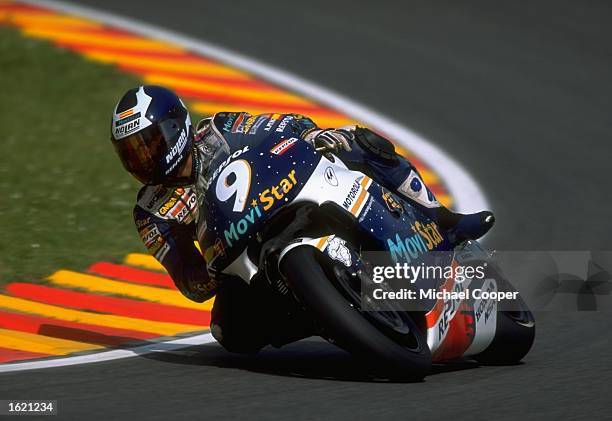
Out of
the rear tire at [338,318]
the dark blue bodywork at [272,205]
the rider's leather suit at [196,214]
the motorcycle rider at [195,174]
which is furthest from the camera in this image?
→ the rider's leather suit at [196,214]

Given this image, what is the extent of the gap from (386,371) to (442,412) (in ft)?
1.34

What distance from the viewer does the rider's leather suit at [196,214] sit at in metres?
6.72

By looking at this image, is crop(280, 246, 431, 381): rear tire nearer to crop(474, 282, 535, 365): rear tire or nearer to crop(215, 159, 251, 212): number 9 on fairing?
crop(215, 159, 251, 212): number 9 on fairing

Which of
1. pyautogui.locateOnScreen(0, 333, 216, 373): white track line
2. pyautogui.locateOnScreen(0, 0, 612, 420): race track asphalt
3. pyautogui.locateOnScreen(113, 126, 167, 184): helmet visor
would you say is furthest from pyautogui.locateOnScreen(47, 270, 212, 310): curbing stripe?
pyautogui.locateOnScreen(113, 126, 167, 184): helmet visor

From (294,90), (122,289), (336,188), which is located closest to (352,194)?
(336,188)

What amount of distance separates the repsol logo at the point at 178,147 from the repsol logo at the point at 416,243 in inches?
45.1

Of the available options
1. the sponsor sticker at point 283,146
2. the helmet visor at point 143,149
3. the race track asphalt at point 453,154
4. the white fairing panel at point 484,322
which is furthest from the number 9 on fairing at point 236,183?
the white fairing panel at point 484,322

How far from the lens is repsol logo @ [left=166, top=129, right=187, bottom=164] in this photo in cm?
651

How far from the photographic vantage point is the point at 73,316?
8.09m

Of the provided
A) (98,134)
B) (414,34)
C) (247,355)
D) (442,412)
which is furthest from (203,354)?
(414,34)

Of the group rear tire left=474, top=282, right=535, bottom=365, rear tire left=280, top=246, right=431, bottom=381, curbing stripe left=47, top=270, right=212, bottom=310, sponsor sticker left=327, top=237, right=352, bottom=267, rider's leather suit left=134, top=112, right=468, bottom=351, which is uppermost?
rear tire left=474, top=282, right=535, bottom=365

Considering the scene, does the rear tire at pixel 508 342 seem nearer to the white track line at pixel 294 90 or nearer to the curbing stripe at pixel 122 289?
the white track line at pixel 294 90

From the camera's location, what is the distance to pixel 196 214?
6797mm

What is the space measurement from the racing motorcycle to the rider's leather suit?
10 centimetres
